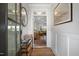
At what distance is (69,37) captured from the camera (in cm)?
122

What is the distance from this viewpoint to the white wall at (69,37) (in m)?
1.11

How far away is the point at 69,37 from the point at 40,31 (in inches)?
13.3

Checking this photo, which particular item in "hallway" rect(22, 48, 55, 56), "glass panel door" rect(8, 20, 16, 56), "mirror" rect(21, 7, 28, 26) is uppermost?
"mirror" rect(21, 7, 28, 26)

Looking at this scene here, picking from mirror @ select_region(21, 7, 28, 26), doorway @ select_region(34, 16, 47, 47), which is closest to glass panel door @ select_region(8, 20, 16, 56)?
mirror @ select_region(21, 7, 28, 26)

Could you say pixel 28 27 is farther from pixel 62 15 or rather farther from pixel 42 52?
pixel 62 15

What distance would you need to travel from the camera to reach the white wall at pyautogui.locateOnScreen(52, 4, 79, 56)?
111 cm

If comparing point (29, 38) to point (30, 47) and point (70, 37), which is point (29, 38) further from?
point (70, 37)

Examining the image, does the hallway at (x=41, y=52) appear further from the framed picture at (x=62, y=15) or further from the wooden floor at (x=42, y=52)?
the framed picture at (x=62, y=15)

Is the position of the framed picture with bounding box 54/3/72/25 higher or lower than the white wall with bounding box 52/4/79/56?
higher

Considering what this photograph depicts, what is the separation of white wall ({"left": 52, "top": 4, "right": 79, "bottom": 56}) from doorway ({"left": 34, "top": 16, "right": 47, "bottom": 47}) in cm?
14

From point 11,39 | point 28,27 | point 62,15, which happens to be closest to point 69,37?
point 62,15

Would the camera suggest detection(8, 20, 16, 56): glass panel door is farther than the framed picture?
No

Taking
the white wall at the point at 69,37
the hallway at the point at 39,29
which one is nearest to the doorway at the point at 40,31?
the hallway at the point at 39,29

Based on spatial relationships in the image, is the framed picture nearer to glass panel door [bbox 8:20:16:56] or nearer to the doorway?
the doorway
